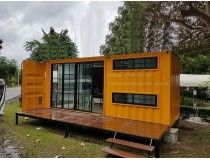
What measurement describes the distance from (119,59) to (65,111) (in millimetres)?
4010

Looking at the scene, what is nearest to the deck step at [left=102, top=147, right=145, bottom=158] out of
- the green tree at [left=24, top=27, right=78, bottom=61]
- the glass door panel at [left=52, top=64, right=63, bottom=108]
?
the glass door panel at [left=52, top=64, right=63, bottom=108]

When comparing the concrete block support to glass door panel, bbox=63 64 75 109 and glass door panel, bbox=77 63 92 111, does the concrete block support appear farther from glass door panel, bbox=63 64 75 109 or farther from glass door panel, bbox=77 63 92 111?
glass door panel, bbox=63 64 75 109

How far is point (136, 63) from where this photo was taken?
1232 centimetres

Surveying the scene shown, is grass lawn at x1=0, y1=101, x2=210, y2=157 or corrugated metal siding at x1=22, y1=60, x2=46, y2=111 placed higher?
corrugated metal siding at x1=22, y1=60, x2=46, y2=111

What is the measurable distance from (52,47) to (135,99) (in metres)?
21.9

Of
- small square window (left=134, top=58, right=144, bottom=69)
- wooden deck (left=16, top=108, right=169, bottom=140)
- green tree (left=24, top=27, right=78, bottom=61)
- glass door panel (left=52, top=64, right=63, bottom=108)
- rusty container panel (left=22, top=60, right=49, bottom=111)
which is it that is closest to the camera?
wooden deck (left=16, top=108, right=169, bottom=140)

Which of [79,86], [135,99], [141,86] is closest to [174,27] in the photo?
[141,86]

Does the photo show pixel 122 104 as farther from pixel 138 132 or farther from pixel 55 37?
pixel 55 37

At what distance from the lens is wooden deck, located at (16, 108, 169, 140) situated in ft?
32.4

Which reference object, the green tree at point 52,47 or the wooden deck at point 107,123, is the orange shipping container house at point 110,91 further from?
the green tree at point 52,47

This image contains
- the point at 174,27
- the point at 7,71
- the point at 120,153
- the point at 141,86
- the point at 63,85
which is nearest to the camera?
the point at 120,153

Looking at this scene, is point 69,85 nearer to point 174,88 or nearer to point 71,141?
point 71,141

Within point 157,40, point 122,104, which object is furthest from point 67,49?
point 122,104

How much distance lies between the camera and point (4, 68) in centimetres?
6266
